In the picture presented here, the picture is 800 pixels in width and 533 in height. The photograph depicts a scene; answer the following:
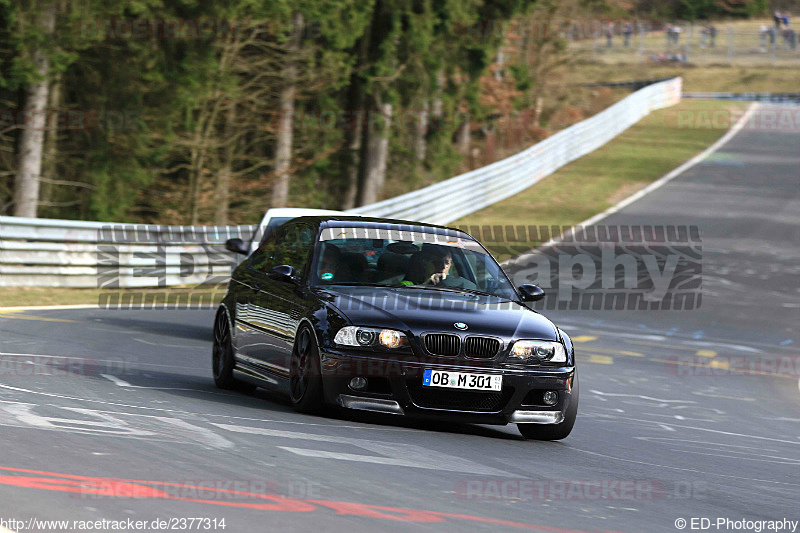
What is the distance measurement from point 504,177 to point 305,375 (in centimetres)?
2632

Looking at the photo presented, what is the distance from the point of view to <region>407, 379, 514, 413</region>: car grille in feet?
27.7

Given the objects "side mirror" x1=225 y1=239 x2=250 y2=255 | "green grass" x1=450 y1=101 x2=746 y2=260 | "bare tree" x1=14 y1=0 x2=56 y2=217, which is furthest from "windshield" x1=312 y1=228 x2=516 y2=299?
"bare tree" x1=14 y1=0 x2=56 y2=217

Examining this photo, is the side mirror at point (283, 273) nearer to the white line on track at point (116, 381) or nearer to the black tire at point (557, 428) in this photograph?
the white line on track at point (116, 381)

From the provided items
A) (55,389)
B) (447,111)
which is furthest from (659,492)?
(447,111)

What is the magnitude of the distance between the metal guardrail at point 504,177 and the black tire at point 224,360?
1095cm

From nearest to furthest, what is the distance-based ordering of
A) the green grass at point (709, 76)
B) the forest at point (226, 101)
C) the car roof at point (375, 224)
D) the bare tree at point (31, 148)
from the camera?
the car roof at point (375, 224) → the bare tree at point (31, 148) → the forest at point (226, 101) → the green grass at point (709, 76)

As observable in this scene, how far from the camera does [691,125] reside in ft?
175

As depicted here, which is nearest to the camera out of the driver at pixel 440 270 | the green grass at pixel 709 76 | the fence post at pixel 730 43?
the driver at pixel 440 270

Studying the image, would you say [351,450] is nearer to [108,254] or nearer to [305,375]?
[305,375]

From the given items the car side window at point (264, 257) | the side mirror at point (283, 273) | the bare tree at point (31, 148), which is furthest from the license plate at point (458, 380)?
the bare tree at point (31, 148)

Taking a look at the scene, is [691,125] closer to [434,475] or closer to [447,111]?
[447,111]

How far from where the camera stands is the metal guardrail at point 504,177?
2820 centimetres

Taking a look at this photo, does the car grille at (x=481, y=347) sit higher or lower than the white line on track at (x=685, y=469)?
higher

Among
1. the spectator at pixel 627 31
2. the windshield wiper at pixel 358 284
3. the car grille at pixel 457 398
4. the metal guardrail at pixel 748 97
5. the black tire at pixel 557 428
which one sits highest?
the spectator at pixel 627 31
